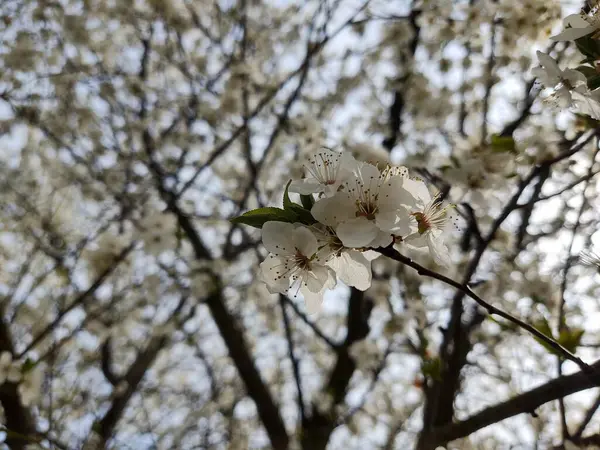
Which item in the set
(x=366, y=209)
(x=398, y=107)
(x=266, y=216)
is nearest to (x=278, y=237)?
(x=266, y=216)

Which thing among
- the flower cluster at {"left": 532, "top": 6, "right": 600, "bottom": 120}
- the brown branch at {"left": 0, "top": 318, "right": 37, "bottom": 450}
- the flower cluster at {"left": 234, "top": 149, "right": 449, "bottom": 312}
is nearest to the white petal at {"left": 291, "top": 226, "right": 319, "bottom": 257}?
the flower cluster at {"left": 234, "top": 149, "right": 449, "bottom": 312}

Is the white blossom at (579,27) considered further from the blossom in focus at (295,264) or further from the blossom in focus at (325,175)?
the blossom in focus at (295,264)

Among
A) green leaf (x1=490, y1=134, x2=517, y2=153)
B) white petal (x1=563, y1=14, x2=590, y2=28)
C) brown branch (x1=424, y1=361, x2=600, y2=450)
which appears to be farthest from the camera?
green leaf (x1=490, y1=134, x2=517, y2=153)

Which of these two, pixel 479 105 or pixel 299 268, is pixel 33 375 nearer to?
pixel 299 268

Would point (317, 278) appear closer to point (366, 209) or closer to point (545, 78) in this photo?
point (366, 209)

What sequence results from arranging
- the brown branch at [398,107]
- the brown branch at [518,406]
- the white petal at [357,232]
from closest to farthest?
the white petal at [357,232] → the brown branch at [518,406] → the brown branch at [398,107]

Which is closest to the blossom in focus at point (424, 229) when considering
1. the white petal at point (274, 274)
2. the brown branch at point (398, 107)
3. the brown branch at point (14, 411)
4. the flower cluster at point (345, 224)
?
the flower cluster at point (345, 224)

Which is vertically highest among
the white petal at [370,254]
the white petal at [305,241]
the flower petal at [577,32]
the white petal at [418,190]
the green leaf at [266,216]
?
the flower petal at [577,32]

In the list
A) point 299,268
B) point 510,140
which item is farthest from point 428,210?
point 510,140

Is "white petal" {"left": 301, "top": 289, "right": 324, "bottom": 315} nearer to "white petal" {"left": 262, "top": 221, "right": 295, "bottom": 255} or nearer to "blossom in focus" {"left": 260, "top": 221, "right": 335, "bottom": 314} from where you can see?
"blossom in focus" {"left": 260, "top": 221, "right": 335, "bottom": 314}
